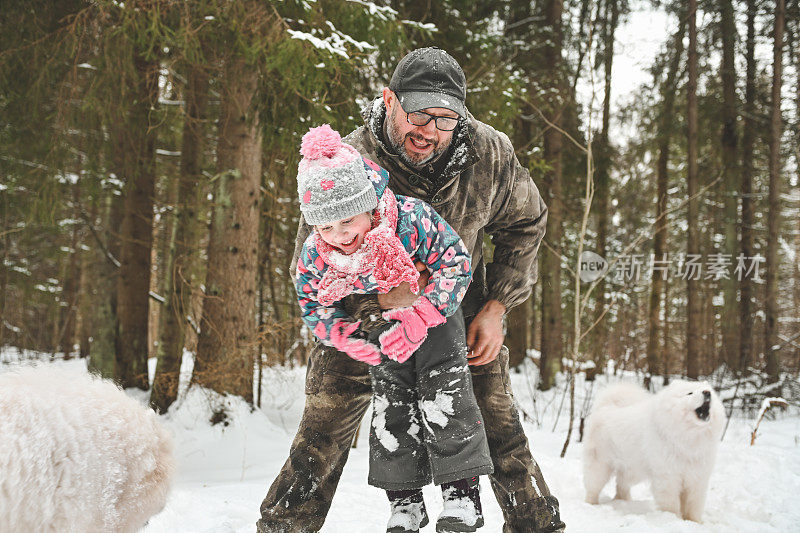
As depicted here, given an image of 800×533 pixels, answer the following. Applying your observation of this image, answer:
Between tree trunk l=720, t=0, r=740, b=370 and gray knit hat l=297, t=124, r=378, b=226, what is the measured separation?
11996 mm

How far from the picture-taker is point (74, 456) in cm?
165

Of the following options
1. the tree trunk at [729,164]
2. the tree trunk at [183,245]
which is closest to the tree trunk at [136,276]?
the tree trunk at [183,245]

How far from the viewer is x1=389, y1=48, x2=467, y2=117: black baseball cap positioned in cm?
227

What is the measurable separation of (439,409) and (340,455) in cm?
62

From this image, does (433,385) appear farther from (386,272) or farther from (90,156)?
(90,156)

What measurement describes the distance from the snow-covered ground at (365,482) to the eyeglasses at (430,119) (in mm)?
2080

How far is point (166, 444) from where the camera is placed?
78.5 inches

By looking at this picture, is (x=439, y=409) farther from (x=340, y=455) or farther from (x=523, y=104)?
(x=523, y=104)

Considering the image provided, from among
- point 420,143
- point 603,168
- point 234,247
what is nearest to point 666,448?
point 420,143

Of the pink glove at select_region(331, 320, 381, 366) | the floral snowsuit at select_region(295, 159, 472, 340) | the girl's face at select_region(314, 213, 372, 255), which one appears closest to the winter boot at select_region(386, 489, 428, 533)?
the pink glove at select_region(331, 320, 381, 366)

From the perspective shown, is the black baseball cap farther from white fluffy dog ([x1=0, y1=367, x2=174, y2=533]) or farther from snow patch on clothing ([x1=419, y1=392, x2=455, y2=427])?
white fluffy dog ([x1=0, y1=367, x2=174, y2=533])

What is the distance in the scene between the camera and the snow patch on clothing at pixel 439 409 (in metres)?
2.12

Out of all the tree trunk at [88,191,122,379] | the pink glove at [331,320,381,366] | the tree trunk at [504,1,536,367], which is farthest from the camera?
the tree trunk at [504,1,536,367]

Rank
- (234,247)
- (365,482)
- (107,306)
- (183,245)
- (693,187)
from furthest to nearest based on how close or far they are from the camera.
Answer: (693,187), (107,306), (183,245), (234,247), (365,482)
